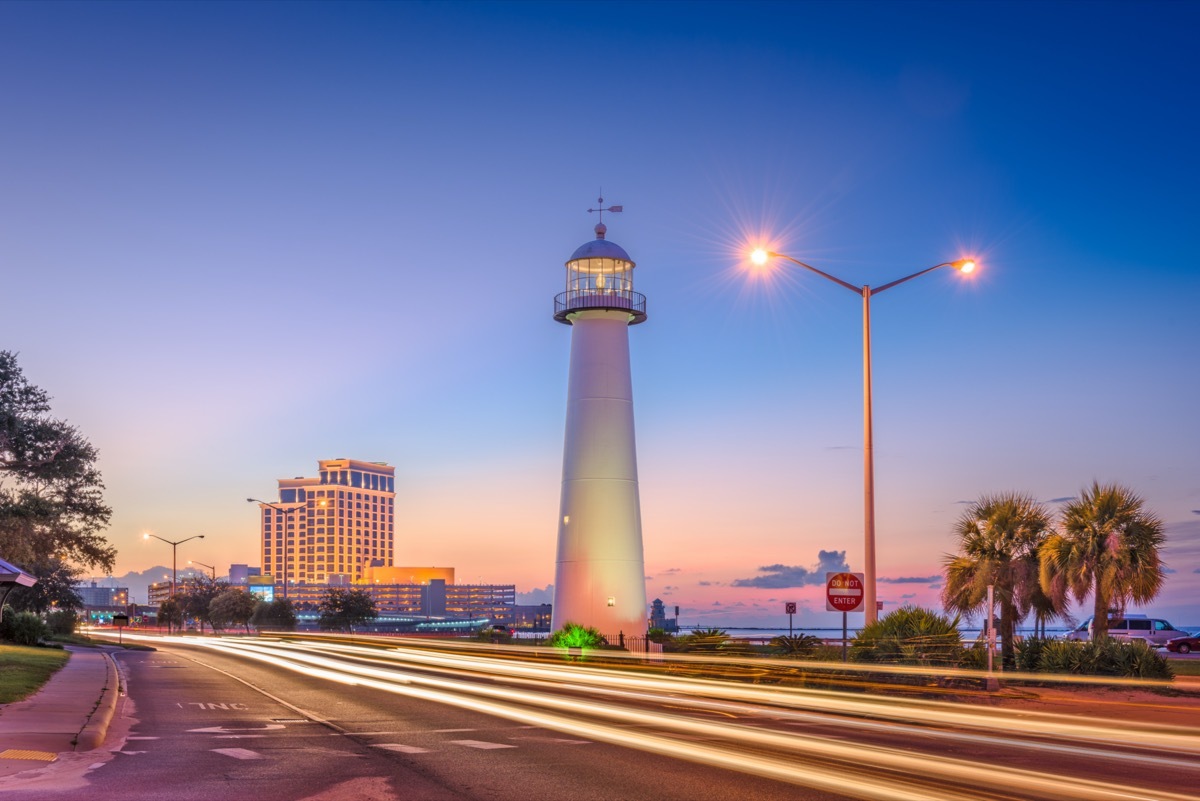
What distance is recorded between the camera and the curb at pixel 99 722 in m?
15.5

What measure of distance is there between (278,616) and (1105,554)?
6939 cm

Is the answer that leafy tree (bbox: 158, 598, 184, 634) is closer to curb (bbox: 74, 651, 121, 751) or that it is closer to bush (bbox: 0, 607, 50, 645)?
bush (bbox: 0, 607, 50, 645)

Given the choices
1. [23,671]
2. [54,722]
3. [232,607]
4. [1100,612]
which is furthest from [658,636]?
[232,607]

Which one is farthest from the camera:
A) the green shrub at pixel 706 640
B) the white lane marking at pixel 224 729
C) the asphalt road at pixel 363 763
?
the green shrub at pixel 706 640

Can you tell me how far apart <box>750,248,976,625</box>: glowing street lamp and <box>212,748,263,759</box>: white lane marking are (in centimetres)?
1454

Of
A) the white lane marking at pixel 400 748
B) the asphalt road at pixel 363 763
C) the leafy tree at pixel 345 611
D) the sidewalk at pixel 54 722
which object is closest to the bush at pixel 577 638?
the sidewalk at pixel 54 722

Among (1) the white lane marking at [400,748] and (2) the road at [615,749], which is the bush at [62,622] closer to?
(2) the road at [615,749]

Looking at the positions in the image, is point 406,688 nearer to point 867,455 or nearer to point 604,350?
point 867,455

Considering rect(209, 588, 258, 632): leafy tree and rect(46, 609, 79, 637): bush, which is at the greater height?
rect(46, 609, 79, 637): bush

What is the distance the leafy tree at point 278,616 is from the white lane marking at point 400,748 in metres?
74.8

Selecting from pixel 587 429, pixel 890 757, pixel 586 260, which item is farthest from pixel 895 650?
pixel 586 260

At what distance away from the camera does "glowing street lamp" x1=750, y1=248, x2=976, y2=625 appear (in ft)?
83.5

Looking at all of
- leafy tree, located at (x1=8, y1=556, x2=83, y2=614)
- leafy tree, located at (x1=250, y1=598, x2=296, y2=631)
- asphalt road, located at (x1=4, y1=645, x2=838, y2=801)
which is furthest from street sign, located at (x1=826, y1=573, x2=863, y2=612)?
Result: leafy tree, located at (x1=250, y1=598, x2=296, y2=631)

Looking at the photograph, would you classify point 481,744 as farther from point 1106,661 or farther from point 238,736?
point 1106,661
